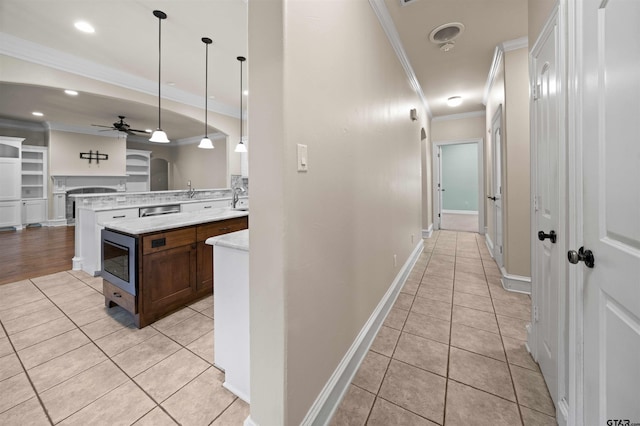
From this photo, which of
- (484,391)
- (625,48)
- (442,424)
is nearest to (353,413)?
(442,424)

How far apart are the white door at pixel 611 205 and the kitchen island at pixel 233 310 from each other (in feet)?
4.81

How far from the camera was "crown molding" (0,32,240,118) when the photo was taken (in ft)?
10.3

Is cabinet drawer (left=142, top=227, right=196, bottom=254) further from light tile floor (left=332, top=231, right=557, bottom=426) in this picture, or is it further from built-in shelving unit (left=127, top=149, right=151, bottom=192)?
built-in shelving unit (left=127, top=149, right=151, bottom=192)

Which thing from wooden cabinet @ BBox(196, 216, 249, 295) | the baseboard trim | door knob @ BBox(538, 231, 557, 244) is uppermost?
door knob @ BBox(538, 231, 557, 244)

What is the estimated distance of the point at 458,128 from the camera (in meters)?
5.74

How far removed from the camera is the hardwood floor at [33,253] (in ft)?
11.5

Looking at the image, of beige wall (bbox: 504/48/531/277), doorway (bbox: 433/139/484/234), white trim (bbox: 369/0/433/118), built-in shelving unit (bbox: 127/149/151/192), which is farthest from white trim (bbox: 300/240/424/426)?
built-in shelving unit (bbox: 127/149/151/192)

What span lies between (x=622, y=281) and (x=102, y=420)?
7.50 feet

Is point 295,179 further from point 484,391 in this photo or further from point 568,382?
point 484,391

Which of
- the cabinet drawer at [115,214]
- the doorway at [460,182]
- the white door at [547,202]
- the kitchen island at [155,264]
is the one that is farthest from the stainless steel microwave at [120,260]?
the doorway at [460,182]

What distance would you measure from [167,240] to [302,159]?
5.99 ft

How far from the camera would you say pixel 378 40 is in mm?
2139

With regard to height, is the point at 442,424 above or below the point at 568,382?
below

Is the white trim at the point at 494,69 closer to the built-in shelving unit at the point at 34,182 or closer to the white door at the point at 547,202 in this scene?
the white door at the point at 547,202
